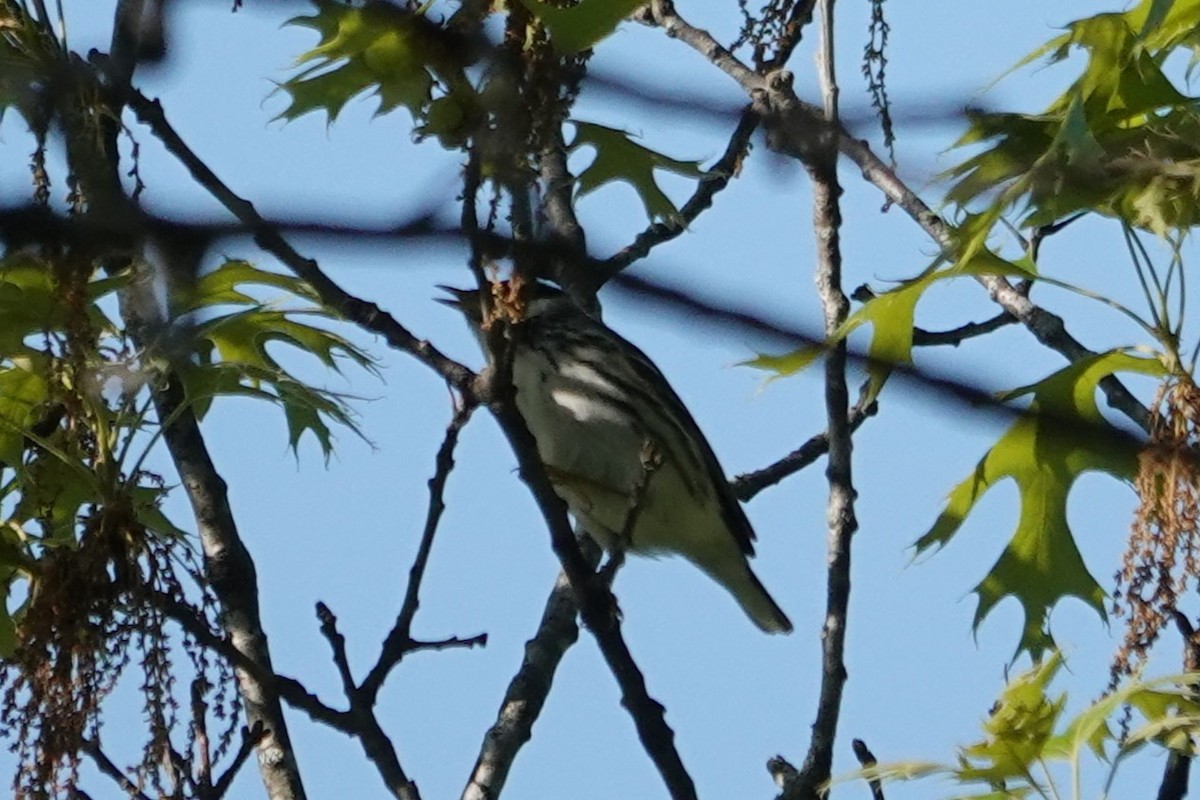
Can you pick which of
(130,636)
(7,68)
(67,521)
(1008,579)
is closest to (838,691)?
(1008,579)

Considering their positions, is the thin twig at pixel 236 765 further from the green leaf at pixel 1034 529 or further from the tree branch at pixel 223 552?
the green leaf at pixel 1034 529

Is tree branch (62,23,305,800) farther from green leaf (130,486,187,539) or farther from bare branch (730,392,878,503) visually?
bare branch (730,392,878,503)

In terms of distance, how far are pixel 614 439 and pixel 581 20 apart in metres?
2.23

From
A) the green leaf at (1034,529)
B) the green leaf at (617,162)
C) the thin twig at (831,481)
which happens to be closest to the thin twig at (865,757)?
the thin twig at (831,481)

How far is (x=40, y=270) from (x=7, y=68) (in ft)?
5.16

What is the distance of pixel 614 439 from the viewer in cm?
456

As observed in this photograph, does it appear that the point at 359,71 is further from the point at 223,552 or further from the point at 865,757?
the point at 865,757

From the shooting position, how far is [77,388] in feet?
9.29

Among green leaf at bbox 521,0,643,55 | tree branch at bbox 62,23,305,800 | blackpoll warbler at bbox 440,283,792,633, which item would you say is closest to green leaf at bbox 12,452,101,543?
tree branch at bbox 62,23,305,800

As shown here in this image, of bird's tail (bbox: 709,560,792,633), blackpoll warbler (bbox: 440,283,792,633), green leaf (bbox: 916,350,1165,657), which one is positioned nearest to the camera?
green leaf (bbox: 916,350,1165,657)

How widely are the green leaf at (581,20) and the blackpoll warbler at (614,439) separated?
Result: 6.32 ft

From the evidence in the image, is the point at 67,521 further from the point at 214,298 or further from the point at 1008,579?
the point at 1008,579

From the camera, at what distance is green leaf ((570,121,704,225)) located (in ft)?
12.3

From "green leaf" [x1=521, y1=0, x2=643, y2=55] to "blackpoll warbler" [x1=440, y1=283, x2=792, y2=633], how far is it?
75.8 inches
